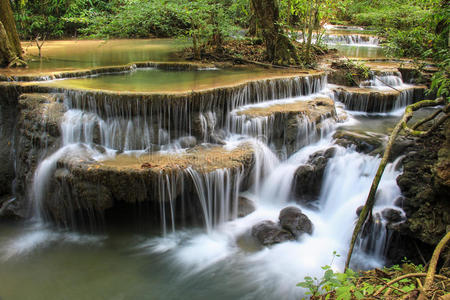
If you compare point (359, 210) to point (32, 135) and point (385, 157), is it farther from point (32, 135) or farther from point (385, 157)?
point (32, 135)

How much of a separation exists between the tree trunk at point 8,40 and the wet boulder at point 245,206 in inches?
304

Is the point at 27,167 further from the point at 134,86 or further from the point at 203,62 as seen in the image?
the point at 203,62

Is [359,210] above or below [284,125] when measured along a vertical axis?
below

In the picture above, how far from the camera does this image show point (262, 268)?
17.7 ft

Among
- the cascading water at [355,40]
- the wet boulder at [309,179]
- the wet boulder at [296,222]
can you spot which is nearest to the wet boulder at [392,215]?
the wet boulder at [296,222]

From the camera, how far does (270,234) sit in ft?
19.4

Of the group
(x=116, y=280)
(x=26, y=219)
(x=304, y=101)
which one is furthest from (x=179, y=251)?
(x=304, y=101)

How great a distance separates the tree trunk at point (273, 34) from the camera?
36.0ft

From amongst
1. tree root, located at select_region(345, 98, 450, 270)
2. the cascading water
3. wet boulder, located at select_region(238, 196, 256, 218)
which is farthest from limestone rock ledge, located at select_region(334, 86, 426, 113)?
the cascading water

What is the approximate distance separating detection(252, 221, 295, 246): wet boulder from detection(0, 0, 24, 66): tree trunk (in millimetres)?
8389

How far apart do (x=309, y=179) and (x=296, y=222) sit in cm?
115

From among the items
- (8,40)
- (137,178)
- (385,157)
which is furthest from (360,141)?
(8,40)

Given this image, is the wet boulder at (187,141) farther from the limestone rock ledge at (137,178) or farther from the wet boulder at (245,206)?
the wet boulder at (245,206)

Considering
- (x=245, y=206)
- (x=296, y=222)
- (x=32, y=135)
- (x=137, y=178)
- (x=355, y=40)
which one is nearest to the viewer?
(x=137, y=178)
